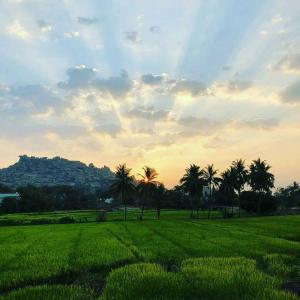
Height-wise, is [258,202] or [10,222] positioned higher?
[258,202]

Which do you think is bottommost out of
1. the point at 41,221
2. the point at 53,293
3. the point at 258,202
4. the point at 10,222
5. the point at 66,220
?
the point at 53,293

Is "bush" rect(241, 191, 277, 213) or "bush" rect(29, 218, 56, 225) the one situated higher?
"bush" rect(241, 191, 277, 213)

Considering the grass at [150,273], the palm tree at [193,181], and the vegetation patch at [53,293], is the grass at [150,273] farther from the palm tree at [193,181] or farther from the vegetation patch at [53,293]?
the palm tree at [193,181]

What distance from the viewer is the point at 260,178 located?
106m

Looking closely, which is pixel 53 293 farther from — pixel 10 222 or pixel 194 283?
pixel 10 222

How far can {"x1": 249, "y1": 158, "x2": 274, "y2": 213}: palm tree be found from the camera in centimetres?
10607

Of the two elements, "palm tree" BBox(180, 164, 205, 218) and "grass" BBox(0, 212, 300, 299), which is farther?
"palm tree" BBox(180, 164, 205, 218)

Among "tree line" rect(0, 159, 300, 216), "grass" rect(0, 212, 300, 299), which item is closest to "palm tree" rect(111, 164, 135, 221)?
"tree line" rect(0, 159, 300, 216)

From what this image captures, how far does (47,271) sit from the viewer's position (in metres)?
17.4

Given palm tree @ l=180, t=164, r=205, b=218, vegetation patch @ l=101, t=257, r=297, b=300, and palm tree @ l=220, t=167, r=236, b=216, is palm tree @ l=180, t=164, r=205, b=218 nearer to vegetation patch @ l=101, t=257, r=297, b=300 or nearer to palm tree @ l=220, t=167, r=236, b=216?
palm tree @ l=220, t=167, r=236, b=216

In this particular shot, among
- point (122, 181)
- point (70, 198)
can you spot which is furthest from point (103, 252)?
point (70, 198)

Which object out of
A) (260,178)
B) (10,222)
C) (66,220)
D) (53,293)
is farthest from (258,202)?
(53,293)

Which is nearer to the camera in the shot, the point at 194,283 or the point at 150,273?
the point at 194,283

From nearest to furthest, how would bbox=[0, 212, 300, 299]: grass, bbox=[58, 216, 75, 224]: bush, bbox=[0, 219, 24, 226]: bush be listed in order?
1. bbox=[0, 212, 300, 299]: grass
2. bbox=[0, 219, 24, 226]: bush
3. bbox=[58, 216, 75, 224]: bush
